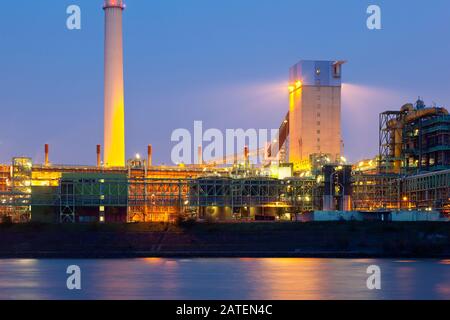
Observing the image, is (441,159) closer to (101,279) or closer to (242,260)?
(242,260)

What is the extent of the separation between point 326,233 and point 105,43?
58.7m

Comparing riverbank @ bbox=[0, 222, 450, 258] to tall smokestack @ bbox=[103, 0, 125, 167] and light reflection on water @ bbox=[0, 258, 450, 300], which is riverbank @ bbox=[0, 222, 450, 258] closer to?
light reflection on water @ bbox=[0, 258, 450, 300]

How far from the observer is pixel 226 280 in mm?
55688

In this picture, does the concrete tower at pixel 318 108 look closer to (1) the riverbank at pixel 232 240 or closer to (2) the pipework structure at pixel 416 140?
(2) the pipework structure at pixel 416 140

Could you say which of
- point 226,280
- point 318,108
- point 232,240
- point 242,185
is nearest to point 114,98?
point 318,108

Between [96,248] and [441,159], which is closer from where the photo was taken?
[96,248]

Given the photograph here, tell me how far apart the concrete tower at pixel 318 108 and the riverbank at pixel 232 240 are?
47.5 meters

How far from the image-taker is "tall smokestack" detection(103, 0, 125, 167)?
438ft

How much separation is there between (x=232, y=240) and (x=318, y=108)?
2156 inches

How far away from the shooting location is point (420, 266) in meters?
68.9

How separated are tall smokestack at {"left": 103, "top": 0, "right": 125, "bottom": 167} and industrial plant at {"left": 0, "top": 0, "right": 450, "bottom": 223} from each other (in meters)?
0.14
